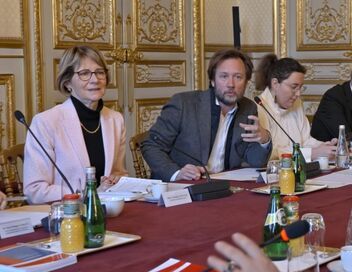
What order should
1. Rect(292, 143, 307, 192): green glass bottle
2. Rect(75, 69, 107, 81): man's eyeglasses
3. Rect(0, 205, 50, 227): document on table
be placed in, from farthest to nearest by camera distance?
Rect(75, 69, 107, 81): man's eyeglasses, Rect(292, 143, 307, 192): green glass bottle, Rect(0, 205, 50, 227): document on table

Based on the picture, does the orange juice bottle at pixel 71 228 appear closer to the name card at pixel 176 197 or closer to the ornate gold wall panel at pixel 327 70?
the name card at pixel 176 197

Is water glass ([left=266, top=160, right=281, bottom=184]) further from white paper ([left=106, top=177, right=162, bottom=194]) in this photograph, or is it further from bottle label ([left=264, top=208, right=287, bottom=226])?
bottle label ([left=264, top=208, right=287, bottom=226])

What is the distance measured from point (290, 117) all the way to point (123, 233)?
7.18 ft

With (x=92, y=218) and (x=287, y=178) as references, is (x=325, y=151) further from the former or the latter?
(x=92, y=218)

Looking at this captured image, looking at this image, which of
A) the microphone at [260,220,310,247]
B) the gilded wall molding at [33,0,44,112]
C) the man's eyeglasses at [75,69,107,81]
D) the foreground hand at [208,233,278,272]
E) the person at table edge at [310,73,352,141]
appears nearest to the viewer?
the foreground hand at [208,233,278,272]

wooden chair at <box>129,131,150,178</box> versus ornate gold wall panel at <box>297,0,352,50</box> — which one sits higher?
ornate gold wall panel at <box>297,0,352,50</box>

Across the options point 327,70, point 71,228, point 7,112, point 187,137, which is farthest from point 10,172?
point 327,70

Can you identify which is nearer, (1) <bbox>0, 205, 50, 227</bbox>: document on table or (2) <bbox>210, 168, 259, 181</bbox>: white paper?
(1) <bbox>0, 205, 50, 227</bbox>: document on table

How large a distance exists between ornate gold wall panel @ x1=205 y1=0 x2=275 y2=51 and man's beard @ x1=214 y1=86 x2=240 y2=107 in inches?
106

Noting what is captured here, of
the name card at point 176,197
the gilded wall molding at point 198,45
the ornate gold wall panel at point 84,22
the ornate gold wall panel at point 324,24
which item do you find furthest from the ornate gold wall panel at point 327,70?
the name card at point 176,197

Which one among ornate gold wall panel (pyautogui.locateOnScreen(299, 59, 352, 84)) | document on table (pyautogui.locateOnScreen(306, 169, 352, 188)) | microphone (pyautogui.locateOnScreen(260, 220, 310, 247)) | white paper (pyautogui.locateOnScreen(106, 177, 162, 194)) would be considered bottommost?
document on table (pyautogui.locateOnScreen(306, 169, 352, 188))

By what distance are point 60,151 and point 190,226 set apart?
1.03 m

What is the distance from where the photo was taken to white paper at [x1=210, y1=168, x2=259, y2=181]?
2.95 meters

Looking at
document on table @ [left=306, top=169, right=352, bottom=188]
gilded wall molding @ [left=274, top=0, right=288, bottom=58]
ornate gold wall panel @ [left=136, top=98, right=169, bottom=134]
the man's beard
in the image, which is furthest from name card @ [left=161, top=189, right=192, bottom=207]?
gilded wall molding @ [left=274, top=0, right=288, bottom=58]
